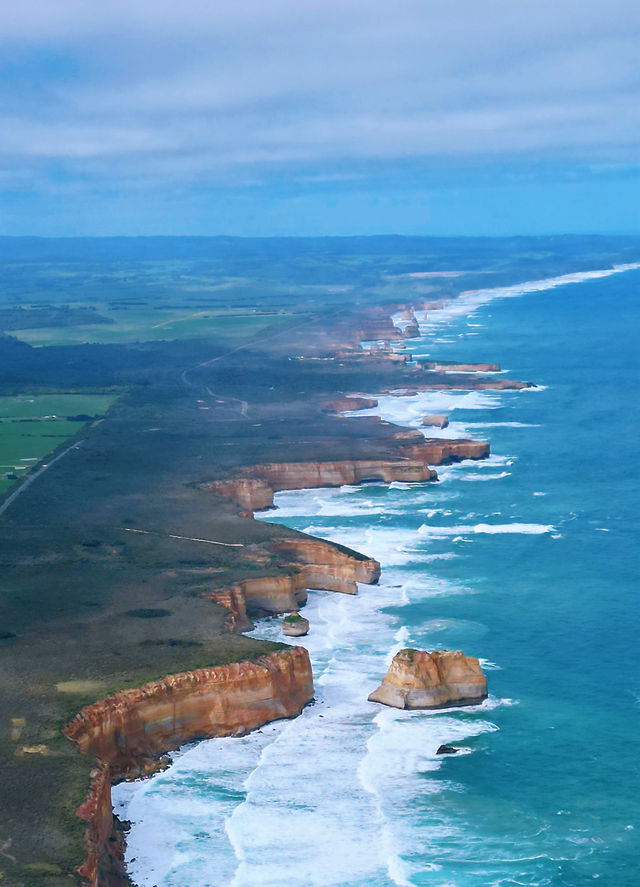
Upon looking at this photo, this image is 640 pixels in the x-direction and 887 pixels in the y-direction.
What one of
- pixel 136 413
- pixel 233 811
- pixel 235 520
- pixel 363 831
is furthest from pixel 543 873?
pixel 136 413

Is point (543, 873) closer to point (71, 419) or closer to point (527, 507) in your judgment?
point (527, 507)

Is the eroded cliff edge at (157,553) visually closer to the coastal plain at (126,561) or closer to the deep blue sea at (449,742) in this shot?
the coastal plain at (126,561)

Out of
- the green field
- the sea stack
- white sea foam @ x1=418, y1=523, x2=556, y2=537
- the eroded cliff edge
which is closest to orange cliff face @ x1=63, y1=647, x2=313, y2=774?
the eroded cliff edge

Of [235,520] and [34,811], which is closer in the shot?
[34,811]

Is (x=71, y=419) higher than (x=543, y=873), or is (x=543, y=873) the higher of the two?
(x=71, y=419)

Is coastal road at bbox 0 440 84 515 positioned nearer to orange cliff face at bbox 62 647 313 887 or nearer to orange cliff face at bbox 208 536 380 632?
orange cliff face at bbox 208 536 380 632

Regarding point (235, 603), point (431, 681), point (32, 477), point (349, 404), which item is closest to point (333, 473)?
point (32, 477)
